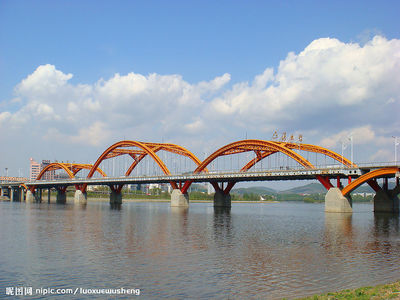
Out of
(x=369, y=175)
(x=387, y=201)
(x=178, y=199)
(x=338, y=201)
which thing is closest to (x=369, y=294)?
(x=369, y=175)

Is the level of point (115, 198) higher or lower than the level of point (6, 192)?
lower

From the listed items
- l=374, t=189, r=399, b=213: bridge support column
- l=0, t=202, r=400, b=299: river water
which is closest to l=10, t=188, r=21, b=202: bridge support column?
l=374, t=189, r=399, b=213: bridge support column

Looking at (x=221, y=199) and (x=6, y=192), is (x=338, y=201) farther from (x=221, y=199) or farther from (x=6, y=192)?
(x=6, y=192)

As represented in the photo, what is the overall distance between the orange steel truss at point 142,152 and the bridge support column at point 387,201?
4696cm

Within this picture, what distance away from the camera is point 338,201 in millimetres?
74875

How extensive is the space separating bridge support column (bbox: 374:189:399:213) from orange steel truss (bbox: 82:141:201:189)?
154ft

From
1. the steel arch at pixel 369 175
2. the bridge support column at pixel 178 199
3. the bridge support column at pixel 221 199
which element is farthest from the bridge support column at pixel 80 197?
the steel arch at pixel 369 175

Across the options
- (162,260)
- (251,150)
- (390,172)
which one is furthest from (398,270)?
(251,150)

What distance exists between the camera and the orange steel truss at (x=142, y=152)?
112938 mm

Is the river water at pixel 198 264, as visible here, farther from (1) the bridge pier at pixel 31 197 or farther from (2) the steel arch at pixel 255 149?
(1) the bridge pier at pixel 31 197

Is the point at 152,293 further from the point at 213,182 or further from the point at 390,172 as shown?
the point at 213,182

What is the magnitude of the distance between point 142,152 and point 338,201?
70700 millimetres

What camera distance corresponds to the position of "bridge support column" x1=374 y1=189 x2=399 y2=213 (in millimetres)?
80875

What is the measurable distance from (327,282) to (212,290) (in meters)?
5.82
